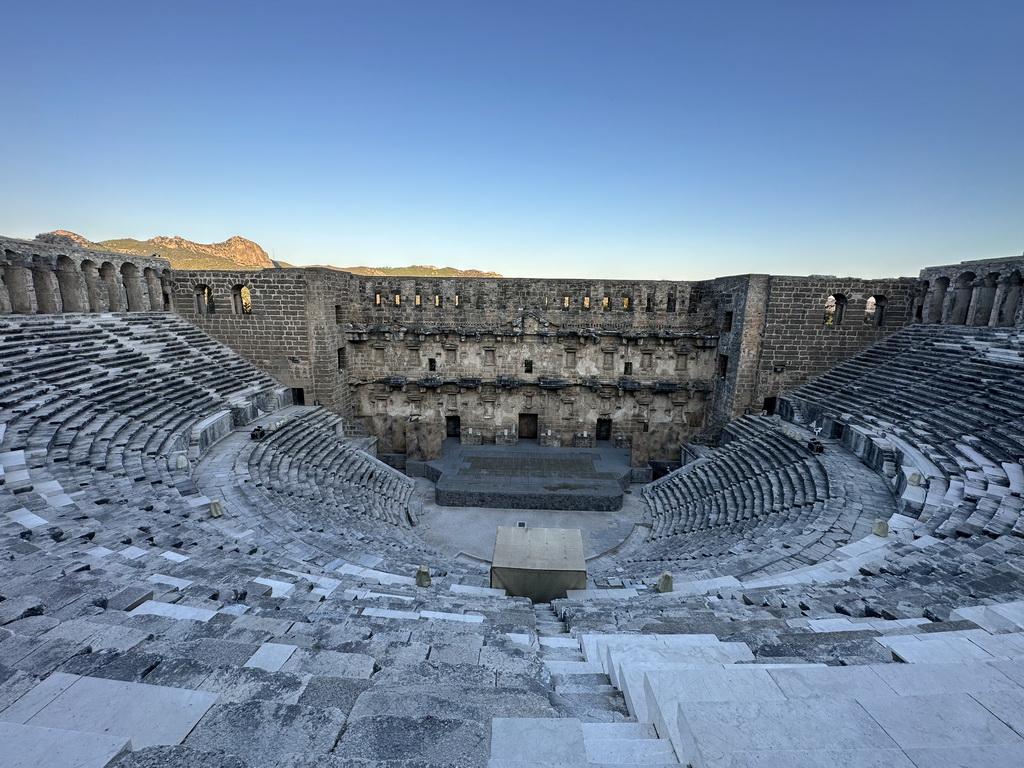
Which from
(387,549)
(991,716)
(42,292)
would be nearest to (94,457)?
(387,549)

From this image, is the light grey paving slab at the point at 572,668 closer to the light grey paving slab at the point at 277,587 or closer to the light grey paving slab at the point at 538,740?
the light grey paving slab at the point at 538,740

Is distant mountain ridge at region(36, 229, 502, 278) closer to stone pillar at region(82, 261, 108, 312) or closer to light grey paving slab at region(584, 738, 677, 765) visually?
stone pillar at region(82, 261, 108, 312)

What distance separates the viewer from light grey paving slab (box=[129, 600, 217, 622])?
4754mm

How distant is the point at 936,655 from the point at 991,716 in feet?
5.18

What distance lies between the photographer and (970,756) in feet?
7.24

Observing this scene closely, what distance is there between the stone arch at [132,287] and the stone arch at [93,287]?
0.92 m

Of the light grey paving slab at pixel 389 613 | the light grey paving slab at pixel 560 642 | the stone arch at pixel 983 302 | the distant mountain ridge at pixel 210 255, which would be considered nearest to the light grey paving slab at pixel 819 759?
the light grey paving slab at pixel 560 642

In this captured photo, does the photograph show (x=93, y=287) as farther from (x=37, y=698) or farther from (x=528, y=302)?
(x=37, y=698)

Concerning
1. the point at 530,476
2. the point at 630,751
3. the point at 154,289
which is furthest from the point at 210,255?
the point at 630,751

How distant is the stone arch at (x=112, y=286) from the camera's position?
16625 mm

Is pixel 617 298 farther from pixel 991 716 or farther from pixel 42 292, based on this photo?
pixel 42 292

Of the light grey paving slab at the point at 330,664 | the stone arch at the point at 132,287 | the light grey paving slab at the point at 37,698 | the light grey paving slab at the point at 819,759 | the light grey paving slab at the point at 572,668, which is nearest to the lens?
the light grey paving slab at the point at 819,759

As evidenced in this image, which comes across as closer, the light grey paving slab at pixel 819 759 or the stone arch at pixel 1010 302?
the light grey paving slab at pixel 819 759

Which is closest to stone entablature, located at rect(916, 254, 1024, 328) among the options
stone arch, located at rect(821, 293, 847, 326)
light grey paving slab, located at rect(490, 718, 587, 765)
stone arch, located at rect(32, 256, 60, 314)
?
stone arch, located at rect(821, 293, 847, 326)
